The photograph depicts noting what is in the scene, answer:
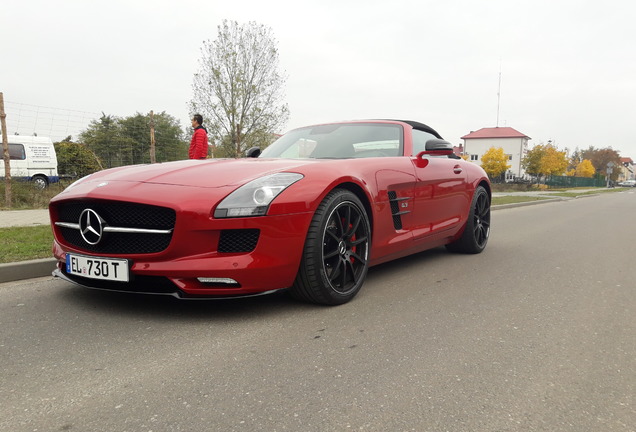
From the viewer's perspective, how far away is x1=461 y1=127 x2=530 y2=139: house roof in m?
88.6

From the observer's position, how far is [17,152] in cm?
1755

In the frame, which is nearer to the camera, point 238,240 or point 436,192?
point 238,240

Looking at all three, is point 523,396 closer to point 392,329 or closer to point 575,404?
point 575,404

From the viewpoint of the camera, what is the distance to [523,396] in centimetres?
188

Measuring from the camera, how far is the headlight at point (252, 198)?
2.55 m

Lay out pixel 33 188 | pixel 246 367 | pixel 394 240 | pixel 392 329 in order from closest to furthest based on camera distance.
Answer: pixel 246 367, pixel 392 329, pixel 394 240, pixel 33 188

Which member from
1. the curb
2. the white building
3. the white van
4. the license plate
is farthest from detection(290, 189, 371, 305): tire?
the white building

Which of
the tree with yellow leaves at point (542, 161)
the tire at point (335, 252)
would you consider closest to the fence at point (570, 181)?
the tree with yellow leaves at point (542, 161)

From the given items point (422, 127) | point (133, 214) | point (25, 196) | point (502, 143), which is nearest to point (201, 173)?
point (133, 214)

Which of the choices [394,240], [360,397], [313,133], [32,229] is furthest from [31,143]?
[360,397]

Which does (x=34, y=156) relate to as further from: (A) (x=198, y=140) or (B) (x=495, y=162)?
(B) (x=495, y=162)

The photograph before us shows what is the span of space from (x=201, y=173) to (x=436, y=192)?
2210 mm

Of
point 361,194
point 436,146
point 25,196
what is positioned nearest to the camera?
point 361,194

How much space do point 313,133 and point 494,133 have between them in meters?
94.3
